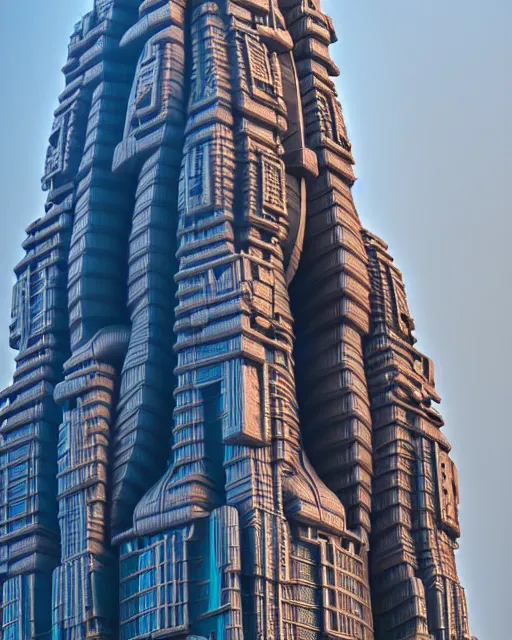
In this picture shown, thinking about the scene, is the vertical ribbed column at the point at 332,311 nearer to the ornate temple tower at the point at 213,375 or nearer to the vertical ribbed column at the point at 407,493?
the ornate temple tower at the point at 213,375

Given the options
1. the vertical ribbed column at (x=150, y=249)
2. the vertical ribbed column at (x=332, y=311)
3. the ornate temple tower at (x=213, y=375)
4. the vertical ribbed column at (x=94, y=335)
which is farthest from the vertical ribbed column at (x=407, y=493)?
the vertical ribbed column at (x=94, y=335)

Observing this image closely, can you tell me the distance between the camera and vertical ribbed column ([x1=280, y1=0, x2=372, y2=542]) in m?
33.1

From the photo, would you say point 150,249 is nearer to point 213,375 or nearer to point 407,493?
point 213,375

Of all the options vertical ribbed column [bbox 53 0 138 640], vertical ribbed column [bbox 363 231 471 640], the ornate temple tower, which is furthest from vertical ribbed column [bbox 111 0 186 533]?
vertical ribbed column [bbox 363 231 471 640]

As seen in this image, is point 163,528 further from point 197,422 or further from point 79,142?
point 79,142

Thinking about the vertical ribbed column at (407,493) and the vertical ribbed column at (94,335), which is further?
the vertical ribbed column at (407,493)

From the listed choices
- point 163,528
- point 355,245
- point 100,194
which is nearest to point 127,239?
point 100,194

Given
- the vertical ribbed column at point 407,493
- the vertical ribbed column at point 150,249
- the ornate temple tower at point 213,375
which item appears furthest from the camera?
the vertical ribbed column at point 407,493

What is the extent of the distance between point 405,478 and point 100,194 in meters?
6.23

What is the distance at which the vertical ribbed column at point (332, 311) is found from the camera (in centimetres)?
3309

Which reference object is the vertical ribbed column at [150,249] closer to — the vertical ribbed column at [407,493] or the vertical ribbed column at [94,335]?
the vertical ribbed column at [94,335]

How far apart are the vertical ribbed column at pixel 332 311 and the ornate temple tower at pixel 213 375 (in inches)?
1.6

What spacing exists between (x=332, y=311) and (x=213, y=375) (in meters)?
3.15

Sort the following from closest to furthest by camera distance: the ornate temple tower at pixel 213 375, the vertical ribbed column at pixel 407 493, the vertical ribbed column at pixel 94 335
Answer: the ornate temple tower at pixel 213 375 < the vertical ribbed column at pixel 94 335 < the vertical ribbed column at pixel 407 493
